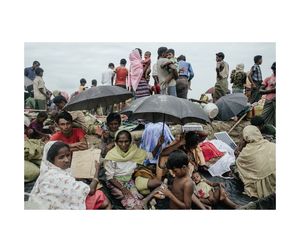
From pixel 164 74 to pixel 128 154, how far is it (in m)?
1.37

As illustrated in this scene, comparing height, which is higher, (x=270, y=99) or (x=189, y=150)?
(x=270, y=99)

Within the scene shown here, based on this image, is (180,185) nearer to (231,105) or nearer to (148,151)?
(148,151)

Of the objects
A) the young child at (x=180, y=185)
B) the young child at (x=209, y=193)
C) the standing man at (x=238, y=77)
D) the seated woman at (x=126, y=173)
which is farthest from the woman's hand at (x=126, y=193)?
the standing man at (x=238, y=77)

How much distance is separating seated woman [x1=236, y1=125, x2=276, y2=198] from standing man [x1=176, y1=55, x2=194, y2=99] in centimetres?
110

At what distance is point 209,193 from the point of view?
5793mm

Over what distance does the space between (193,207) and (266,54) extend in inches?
98.5

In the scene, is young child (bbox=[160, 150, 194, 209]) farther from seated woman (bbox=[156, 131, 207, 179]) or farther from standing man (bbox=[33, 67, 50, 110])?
standing man (bbox=[33, 67, 50, 110])

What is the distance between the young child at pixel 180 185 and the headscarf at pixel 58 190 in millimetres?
1221

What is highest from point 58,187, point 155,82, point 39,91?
point 155,82

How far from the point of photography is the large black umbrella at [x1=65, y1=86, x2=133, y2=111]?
5.69 meters

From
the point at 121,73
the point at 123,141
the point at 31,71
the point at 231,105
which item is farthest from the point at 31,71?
the point at 231,105

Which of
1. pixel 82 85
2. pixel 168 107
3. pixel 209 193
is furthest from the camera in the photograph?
pixel 82 85

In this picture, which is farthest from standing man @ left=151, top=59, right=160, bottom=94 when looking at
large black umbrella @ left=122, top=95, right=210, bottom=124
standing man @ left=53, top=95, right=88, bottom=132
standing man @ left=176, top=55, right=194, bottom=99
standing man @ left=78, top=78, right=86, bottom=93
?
standing man @ left=53, top=95, right=88, bottom=132
